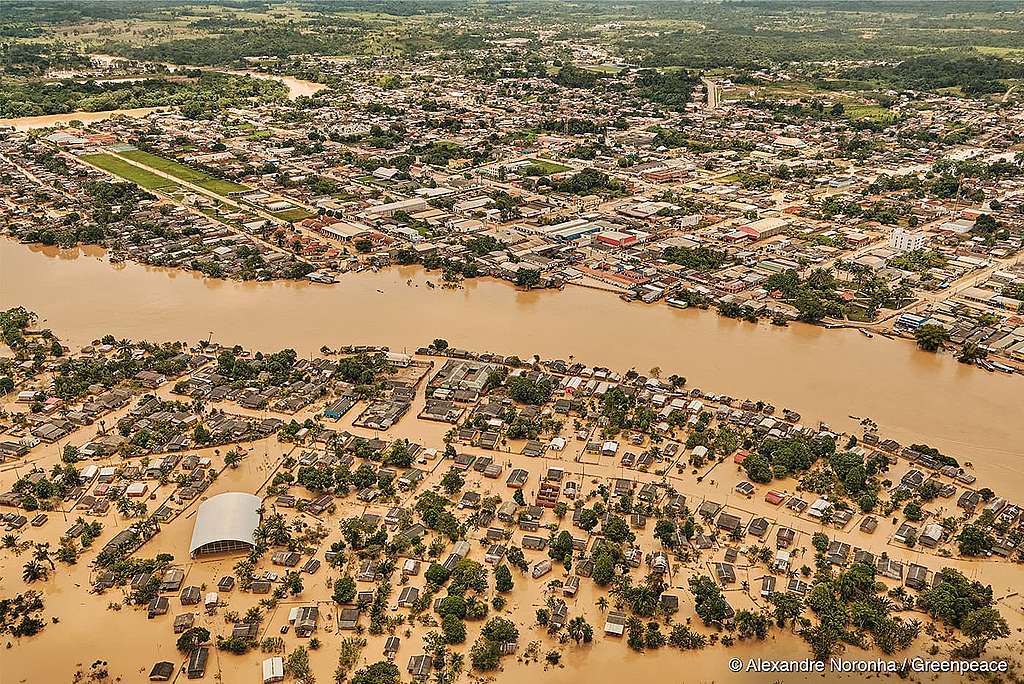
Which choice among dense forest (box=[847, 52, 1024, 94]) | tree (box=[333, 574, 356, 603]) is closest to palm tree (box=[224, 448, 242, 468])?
tree (box=[333, 574, 356, 603])

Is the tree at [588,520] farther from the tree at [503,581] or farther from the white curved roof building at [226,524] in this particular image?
the white curved roof building at [226,524]

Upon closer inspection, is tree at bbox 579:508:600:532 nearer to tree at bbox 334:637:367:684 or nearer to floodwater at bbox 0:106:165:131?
tree at bbox 334:637:367:684

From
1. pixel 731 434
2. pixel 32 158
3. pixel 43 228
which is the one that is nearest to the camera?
pixel 731 434

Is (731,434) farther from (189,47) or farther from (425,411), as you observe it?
(189,47)

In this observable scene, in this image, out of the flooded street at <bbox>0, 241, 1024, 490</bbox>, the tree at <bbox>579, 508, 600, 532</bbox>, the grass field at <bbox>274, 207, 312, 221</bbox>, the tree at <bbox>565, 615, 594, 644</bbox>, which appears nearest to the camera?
the tree at <bbox>565, 615, 594, 644</bbox>

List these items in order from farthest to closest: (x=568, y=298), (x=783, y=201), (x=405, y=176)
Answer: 1. (x=405, y=176)
2. (x=783, y=201)
3. (x=568, y=298)

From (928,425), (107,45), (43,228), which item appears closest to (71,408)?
(43,228)
